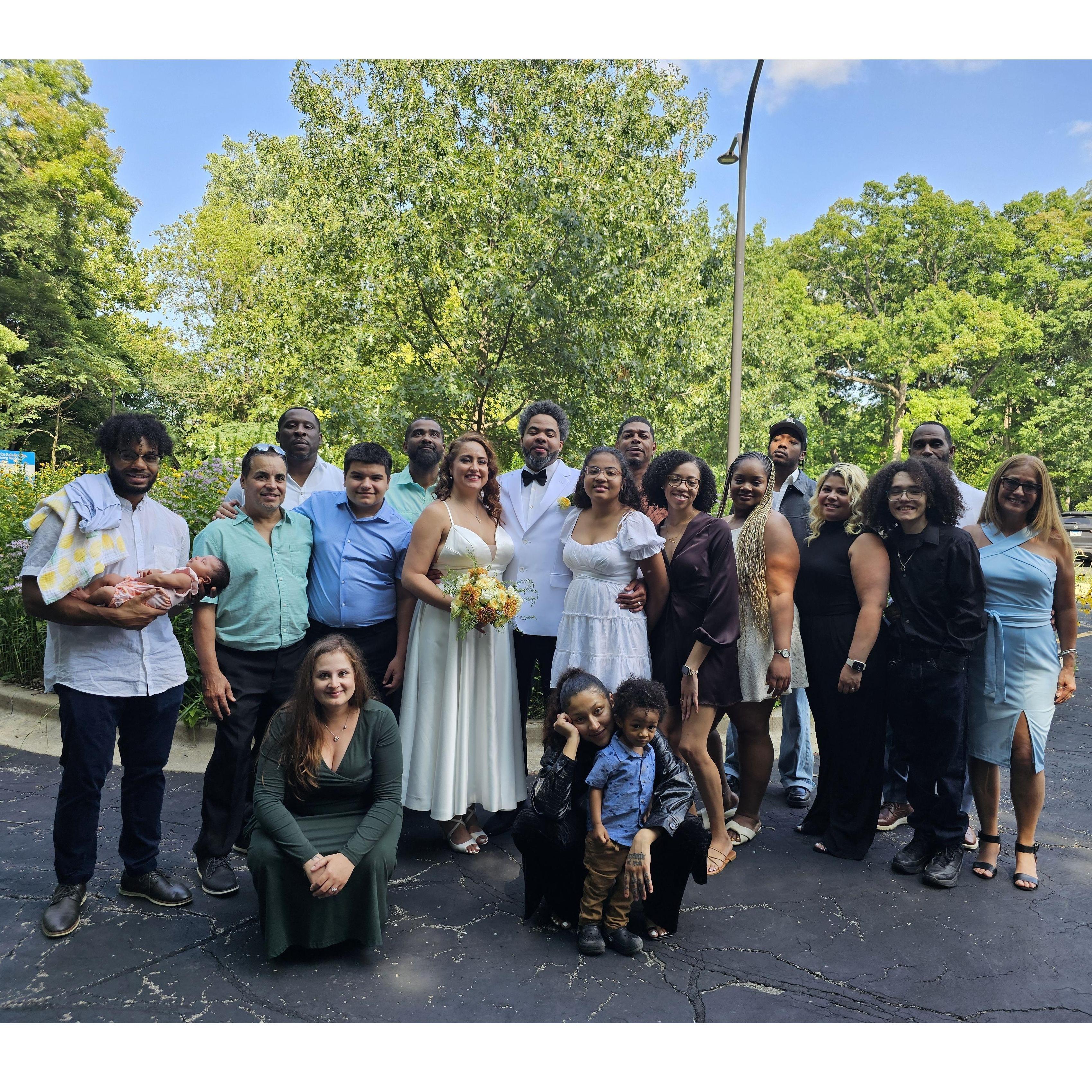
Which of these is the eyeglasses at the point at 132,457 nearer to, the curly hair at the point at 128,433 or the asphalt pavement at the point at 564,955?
the curly hair at the point at 128,433

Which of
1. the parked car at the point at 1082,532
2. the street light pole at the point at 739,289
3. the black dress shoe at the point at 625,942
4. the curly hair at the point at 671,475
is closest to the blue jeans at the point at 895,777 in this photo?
the curly hair at the point at 671,475

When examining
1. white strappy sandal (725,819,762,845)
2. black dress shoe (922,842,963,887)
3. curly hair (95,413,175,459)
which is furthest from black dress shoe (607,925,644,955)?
curly hair (95,413,175,459)

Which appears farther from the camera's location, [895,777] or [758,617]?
[895,777]

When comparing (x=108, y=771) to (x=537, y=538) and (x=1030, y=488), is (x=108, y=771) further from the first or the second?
(x=1030, y=488)

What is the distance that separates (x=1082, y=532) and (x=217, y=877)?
82.0 feet

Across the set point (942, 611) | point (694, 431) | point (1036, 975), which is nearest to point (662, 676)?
point (942, 611)


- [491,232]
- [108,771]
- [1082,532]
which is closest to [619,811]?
[108,771]

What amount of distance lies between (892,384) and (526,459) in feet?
105

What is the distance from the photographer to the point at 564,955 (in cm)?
358

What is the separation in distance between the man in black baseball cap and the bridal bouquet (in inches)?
91.8

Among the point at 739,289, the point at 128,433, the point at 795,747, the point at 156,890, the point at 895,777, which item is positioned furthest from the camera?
the point at 739,289

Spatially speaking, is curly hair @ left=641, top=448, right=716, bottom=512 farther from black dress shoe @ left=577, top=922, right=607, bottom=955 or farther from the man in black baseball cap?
black dress shoe @ left=577, top=922, right=607, bottom=955

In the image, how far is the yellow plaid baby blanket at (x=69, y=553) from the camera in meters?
3.51

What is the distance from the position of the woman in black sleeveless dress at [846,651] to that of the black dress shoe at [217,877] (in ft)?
11.0
